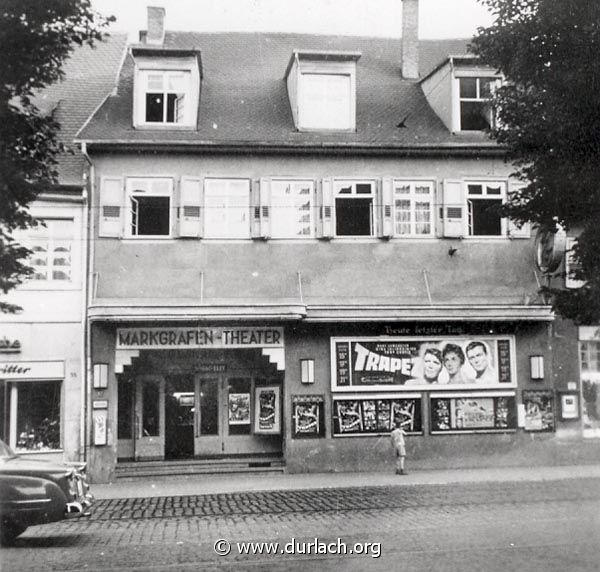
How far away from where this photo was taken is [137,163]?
2002 cm

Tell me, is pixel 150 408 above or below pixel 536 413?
above

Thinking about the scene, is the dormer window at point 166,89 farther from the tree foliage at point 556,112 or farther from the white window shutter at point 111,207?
the tree foliage at point 556,112

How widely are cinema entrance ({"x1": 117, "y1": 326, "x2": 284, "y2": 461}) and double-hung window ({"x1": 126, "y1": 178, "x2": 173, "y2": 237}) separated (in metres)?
2.89

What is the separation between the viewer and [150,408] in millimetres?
20984

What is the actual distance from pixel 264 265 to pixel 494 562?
38.3 ft

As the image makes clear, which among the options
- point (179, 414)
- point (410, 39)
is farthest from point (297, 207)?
point (410, 39)

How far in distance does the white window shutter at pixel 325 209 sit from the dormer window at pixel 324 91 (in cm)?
152

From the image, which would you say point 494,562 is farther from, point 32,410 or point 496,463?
point 32,410

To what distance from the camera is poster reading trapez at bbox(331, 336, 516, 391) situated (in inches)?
790

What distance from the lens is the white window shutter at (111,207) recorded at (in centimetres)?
1978

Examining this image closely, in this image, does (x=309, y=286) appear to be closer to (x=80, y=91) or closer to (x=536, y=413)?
(x=536, y=413)
